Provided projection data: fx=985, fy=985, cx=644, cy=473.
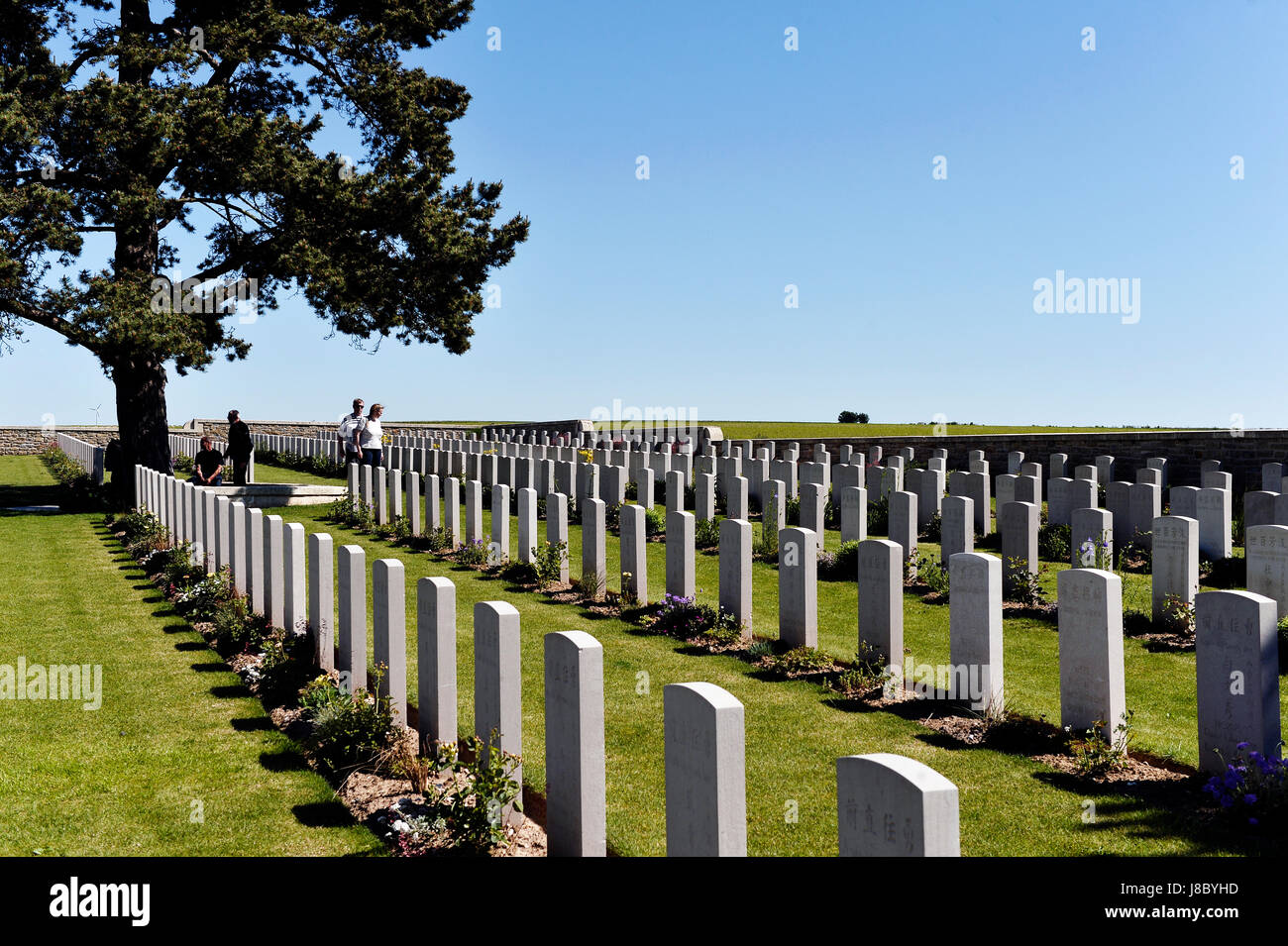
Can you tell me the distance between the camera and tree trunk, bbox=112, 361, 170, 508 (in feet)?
65.9

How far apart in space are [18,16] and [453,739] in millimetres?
19878

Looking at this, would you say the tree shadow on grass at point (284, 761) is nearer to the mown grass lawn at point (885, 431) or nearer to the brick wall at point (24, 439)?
the mown grass lawn at point (885, 431)

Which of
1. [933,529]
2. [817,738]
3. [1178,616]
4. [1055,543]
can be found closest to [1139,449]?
[933,529]

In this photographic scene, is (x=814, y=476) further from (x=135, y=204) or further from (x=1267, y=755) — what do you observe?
(x=135, y=204)

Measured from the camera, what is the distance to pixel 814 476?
48.0 feet

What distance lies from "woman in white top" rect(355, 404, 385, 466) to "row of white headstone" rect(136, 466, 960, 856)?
Result: 12.1 m

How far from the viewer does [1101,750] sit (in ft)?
17.2

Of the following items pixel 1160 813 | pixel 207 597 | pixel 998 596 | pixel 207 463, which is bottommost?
pixel 1160 813

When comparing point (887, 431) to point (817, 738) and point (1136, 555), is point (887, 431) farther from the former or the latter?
point (817, 738)

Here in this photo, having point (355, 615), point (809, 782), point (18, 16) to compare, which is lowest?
point (809, 782)

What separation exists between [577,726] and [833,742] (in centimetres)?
233

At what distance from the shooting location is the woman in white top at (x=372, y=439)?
758 inches

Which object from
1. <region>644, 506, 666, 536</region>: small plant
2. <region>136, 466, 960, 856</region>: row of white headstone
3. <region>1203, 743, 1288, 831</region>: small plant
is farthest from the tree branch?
<region>1203, 743, 1288, 831</region>: small plant
